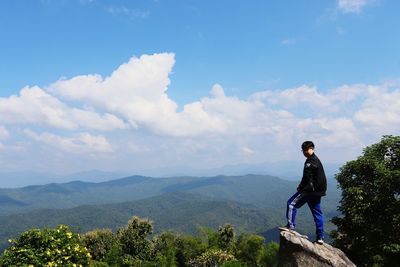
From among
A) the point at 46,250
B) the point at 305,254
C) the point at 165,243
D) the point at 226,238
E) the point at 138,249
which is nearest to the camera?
the point at 305,254

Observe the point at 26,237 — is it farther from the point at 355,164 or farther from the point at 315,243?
the point at 355,164

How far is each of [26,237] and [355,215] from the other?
1238 inches

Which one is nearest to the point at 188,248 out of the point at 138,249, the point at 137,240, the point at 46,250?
the point at 138,249

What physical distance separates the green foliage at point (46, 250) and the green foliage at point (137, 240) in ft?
111

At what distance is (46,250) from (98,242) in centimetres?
5390

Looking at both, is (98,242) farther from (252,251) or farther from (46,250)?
(46,250)

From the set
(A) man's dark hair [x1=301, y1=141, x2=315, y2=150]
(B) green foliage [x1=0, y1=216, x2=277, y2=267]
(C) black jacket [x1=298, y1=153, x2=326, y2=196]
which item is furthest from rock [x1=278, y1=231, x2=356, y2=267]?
(B) green foliage [x1=0, y1=216, x2=277, y2=267]

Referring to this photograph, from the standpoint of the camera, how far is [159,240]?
78.0 metres

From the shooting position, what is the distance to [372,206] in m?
41.1

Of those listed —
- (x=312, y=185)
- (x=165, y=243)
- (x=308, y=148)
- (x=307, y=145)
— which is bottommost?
(x=165, y=243)

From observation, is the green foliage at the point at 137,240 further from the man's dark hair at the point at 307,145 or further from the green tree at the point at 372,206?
the man's dark hair at the point at 307,145

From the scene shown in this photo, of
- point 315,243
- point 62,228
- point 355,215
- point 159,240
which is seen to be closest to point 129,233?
point 159,240

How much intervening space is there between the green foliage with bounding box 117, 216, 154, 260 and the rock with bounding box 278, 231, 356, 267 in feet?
172

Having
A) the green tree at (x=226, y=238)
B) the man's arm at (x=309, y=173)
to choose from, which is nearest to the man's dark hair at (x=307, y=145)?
the man's arm at (x=309, y=173)
